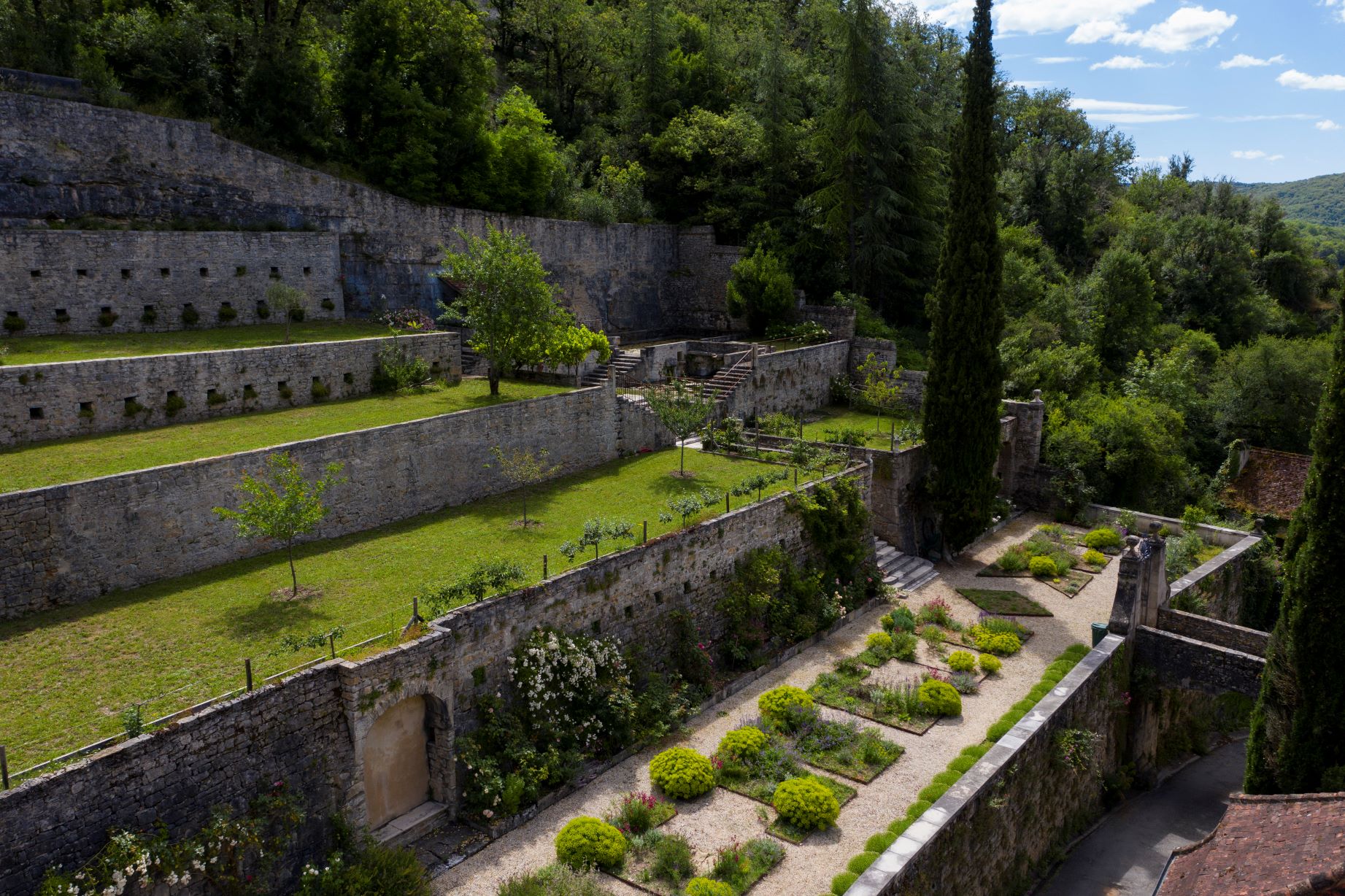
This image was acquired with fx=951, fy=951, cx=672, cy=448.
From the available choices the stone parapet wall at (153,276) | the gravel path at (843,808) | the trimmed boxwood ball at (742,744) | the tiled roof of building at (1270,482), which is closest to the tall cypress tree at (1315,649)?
the gravel path at (843,808)

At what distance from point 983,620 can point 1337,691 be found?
7727 mm

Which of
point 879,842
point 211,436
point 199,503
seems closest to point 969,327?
point 879,842

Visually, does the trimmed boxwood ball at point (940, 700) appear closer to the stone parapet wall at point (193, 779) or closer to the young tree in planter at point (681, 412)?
the young tree in planter at point (681, 412)

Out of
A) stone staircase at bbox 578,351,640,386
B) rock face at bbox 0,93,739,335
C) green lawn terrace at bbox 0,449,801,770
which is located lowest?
green lawn terrace at bbox 0,449,801,770

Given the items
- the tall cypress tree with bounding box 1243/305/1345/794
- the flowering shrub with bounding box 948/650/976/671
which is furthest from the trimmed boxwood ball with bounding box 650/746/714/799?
the tall cypress tree with bounding box 1243/305/1345/794

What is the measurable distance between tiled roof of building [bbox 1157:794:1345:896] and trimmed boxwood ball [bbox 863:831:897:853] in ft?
11.8

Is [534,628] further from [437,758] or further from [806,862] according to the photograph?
[806,862]

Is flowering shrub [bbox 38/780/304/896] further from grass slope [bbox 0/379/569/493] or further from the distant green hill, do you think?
the distant green hill

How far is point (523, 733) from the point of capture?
1416 centimetres

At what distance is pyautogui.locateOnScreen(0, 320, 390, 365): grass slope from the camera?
1853 centimetres

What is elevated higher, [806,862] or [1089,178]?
[1089,178]

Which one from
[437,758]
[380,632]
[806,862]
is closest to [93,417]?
[380,632]

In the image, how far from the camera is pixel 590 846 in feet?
40.9

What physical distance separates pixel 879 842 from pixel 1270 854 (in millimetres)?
4964
